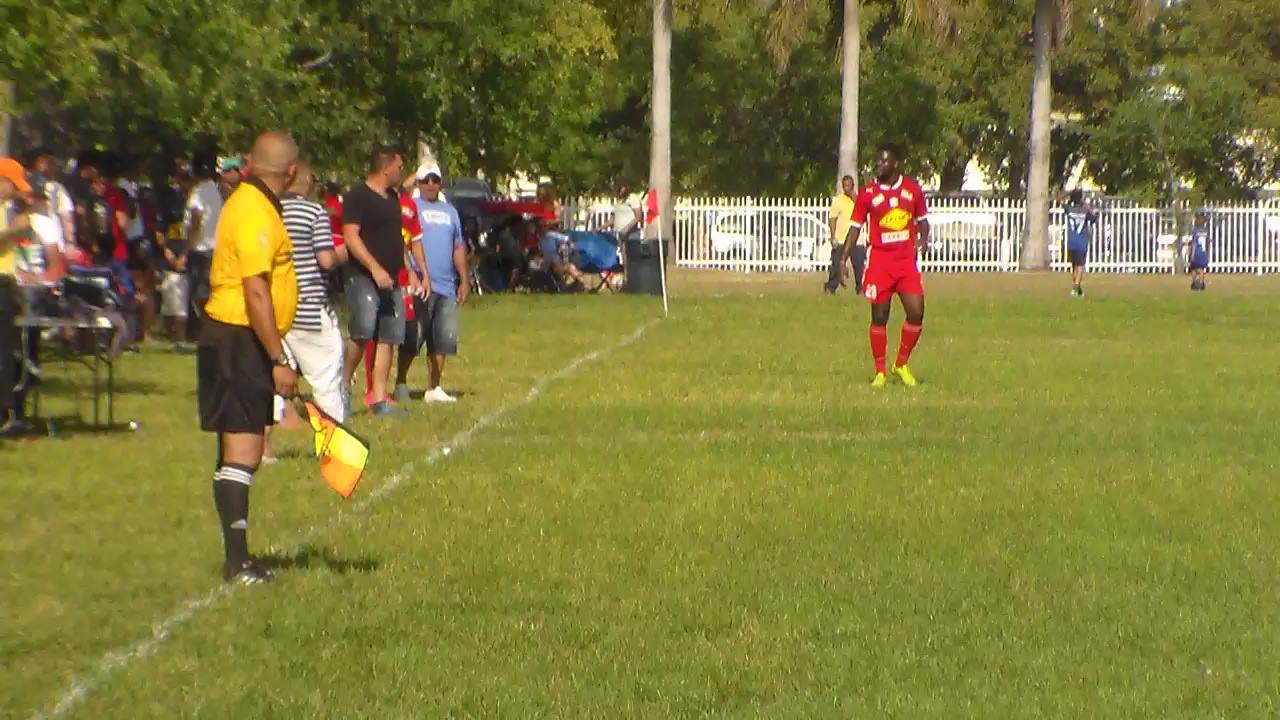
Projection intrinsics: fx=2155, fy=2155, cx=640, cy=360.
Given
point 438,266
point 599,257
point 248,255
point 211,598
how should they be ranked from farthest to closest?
point 599,257 < point 438,266 < point 248,255 < point 211,598

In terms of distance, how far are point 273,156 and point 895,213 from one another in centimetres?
983

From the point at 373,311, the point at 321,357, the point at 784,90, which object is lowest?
the point at 321,357

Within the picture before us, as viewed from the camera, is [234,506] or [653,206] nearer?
[234,506]

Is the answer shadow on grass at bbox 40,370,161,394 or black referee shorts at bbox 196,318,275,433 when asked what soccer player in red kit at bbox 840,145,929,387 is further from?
black referee shorts at bbox 196,318,275,433

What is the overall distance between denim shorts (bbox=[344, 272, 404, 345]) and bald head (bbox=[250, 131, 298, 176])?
628 cm

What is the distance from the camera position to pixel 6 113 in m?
18.3

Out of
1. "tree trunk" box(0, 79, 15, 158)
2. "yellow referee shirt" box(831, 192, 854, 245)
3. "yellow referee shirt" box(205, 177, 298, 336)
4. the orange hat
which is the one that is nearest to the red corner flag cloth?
"yellow referee shirt" box(831, 192, 854, 245)

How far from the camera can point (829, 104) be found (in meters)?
57.9

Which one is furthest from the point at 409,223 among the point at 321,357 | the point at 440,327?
the point at 321,357

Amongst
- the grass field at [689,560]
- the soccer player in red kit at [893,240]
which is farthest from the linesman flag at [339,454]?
the soccer player in red kit at [893,240]

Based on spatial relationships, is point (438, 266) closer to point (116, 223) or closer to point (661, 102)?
point (116, 223)

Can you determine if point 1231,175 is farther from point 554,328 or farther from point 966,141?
point 554,328

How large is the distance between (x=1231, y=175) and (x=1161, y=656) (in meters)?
54.5

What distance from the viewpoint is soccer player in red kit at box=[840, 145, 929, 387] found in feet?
60.5
